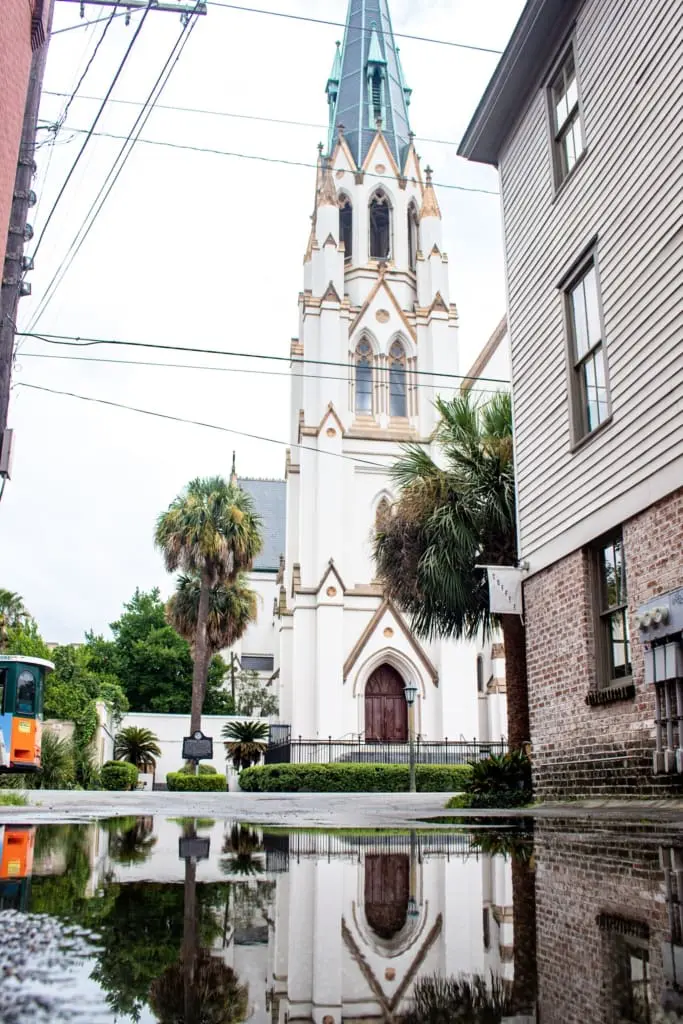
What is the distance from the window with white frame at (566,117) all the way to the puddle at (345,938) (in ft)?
33.5

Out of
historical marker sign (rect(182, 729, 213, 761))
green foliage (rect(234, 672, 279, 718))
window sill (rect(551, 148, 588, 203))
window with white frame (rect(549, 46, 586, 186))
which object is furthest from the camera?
green foliage (rect(234, 672, 279, 718))

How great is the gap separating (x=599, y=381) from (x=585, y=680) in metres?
3.64

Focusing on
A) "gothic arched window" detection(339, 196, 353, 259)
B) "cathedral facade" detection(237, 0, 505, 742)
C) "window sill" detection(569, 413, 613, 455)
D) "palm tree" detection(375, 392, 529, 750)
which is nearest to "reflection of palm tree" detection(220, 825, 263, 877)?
"window sill" detection(569, 413, 613, 455)

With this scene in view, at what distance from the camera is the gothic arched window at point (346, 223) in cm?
4634

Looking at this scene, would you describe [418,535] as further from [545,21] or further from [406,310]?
[406,310]

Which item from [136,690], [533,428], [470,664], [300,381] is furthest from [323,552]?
[533,428]

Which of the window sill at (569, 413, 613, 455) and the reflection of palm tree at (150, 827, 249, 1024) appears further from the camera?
the window sill at (569, 413, 613, 455)

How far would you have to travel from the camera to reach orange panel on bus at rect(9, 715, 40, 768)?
67.7 feet

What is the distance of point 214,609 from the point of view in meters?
35.5

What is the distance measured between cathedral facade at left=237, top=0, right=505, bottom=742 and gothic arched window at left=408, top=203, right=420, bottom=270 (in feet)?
0.23

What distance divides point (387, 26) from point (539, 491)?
49.4 meters

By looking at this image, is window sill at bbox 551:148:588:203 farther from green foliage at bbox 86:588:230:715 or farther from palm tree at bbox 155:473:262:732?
green foliage at bbox 86:588:230:715

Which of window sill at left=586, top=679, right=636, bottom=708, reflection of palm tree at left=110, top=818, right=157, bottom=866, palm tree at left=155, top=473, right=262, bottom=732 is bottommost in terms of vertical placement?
reflection of palm tree at left=110, top=818, right=157, bottom=866

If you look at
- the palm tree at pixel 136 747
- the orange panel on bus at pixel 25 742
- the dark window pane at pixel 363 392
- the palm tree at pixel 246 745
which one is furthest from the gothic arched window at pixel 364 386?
the orange panel on bus at pixel 25 742
